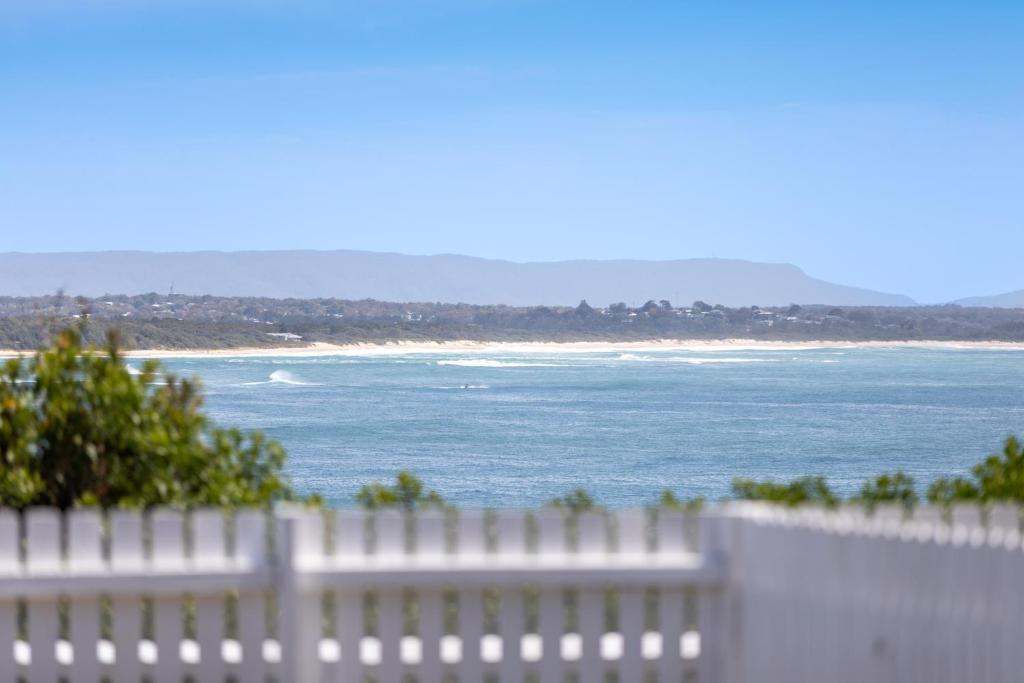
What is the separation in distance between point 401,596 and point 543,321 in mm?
163494

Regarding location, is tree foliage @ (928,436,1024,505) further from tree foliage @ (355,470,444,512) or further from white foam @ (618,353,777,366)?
white foam @ (618,353,777,366)

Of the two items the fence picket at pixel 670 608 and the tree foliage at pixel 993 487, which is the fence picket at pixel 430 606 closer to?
the fence picket at pixel 670 608

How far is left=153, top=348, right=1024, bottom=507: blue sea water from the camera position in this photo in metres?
53.5

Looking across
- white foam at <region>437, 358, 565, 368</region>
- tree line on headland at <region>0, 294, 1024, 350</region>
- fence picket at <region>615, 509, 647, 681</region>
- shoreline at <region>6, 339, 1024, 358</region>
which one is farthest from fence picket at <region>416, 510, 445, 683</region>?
shoreline at <region>6, 339, 1024, 358</region>

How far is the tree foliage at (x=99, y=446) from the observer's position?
6012 millimetres

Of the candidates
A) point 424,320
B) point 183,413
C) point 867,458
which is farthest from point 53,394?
point 424,320

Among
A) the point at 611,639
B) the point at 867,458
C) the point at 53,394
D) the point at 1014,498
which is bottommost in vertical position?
the point at 867,458

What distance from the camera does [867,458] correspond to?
5903cm

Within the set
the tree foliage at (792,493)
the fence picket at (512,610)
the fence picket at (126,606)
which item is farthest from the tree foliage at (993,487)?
the fence picket at (126,606)

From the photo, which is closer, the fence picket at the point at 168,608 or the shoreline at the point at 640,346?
the fence picket at the point at 168,608

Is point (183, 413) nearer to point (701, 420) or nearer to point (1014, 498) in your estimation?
point (1014, 498)

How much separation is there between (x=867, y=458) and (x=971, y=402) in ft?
101

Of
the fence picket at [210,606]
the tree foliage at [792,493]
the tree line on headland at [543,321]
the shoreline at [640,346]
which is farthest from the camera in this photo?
the shoreline at [640,346]

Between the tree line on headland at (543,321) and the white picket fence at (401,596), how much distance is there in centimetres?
13686
